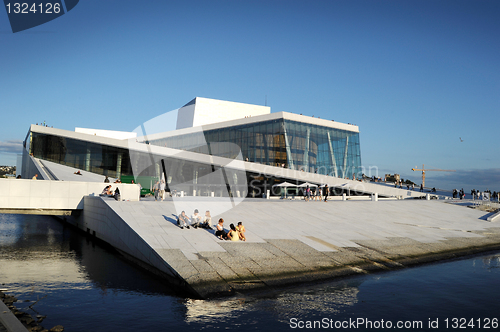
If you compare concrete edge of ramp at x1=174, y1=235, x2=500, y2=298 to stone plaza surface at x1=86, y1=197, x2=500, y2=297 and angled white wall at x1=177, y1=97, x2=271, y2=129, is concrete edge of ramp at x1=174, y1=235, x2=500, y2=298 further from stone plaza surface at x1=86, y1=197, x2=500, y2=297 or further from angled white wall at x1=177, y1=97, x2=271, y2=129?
angled white wall at x1=177, y1=97, x2=271, y2=129

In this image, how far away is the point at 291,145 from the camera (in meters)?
42.1

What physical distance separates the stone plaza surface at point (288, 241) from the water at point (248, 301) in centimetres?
88

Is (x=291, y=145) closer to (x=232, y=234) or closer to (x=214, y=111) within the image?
(x=214, y=111)

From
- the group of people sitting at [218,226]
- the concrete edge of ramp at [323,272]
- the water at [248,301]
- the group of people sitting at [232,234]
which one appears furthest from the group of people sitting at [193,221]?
the concrete edge of ramp at [323,272]

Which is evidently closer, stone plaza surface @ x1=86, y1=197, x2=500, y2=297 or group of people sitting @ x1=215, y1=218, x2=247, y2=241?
stone plaza surface @ x1=86, y1=197, x2=500, y2=297

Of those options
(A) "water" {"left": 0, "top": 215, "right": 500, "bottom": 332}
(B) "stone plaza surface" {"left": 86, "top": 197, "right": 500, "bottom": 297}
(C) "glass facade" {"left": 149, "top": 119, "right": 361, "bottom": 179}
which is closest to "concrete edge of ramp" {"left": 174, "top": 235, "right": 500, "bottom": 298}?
(B) "stone plaza surface" {"left": 86, "top": 197, "right": 500, "bottom": 297}

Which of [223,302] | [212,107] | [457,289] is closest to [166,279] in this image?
[223,302]

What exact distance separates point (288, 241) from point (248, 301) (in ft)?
21.6

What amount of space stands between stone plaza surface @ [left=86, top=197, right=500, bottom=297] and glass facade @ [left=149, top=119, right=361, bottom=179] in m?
12.8

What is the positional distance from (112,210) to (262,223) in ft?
25.4

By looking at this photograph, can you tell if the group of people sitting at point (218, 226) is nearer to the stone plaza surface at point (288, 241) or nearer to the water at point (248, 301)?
the stone plaza surface at point (288, 241)

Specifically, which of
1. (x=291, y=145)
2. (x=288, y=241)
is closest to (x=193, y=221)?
(x=288, y=241)

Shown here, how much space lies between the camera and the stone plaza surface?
45.1ft

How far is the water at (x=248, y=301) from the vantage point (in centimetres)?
982
